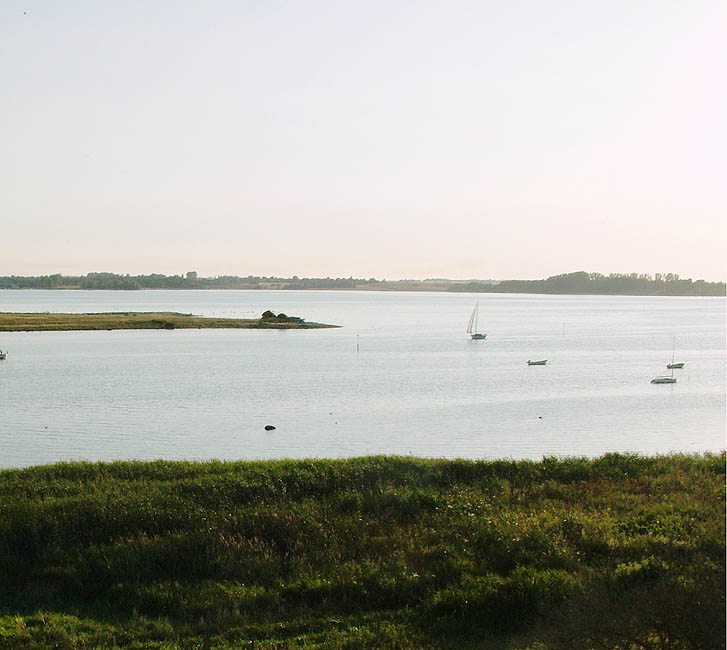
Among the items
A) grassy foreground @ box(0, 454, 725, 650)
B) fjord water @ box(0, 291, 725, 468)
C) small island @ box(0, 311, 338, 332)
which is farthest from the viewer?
small island @ box(0, 311, 338, 332)

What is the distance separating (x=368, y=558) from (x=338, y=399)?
103ft

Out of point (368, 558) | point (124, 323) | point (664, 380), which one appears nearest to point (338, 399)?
point (664, 380)

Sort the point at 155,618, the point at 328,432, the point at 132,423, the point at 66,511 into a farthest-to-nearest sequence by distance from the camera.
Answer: the point at 132,423, the point at 328,432, the point at 66,511, the point at 155,618

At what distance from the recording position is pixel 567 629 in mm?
7504

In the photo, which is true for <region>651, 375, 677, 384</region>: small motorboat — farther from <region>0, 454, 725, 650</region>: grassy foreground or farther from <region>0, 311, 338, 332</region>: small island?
<region>0, 311, 338, 332</region>: small island

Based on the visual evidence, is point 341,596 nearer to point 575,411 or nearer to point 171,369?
point 575,411

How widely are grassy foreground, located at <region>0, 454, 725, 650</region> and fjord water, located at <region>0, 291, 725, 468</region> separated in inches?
431

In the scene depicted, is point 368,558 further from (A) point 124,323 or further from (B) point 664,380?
(A) point 124,323

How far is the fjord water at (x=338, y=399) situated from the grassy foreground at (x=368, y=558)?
10.9m

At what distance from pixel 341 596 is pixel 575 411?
3166cm

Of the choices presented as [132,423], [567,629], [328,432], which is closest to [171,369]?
[132,423]

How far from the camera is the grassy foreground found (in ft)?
27.3

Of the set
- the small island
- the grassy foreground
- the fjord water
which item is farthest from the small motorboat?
the small island

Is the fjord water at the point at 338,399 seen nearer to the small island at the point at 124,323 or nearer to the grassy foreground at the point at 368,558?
the small island at the point at 124,323
